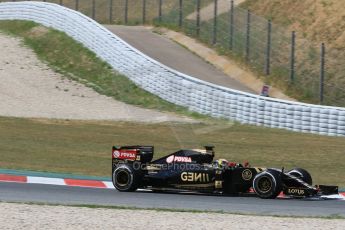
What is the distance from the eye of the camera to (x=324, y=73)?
1114 inches

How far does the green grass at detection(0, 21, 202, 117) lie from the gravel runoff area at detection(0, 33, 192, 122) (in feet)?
1.48

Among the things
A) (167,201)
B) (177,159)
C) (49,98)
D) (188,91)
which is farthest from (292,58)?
(167,201)

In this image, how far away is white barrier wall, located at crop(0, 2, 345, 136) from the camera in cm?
2414

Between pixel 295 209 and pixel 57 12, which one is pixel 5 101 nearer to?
pixel 57 12

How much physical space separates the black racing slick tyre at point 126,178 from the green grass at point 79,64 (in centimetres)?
1261

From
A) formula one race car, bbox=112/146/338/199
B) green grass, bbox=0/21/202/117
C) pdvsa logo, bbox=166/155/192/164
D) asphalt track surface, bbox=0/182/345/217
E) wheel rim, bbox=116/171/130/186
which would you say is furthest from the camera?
green grass, bbox=0/21/202/117

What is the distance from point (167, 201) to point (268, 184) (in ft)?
5.04

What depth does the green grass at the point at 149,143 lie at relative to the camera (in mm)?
19469

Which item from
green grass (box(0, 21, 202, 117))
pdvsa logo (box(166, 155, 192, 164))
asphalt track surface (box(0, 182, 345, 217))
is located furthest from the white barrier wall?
asphalt track surface (box(0, 182, 345, 217))

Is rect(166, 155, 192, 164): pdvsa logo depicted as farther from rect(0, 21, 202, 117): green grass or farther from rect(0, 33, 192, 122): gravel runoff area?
rect(0, 21, 202, 117): green grass

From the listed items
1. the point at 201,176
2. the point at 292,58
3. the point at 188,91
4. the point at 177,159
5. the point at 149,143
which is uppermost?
the point at 292,58

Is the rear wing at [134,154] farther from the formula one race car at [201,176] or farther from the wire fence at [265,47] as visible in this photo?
the wire fence at [265,47]

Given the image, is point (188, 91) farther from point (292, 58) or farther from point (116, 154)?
point (116, 154)

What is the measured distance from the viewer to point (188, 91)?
28.6m
